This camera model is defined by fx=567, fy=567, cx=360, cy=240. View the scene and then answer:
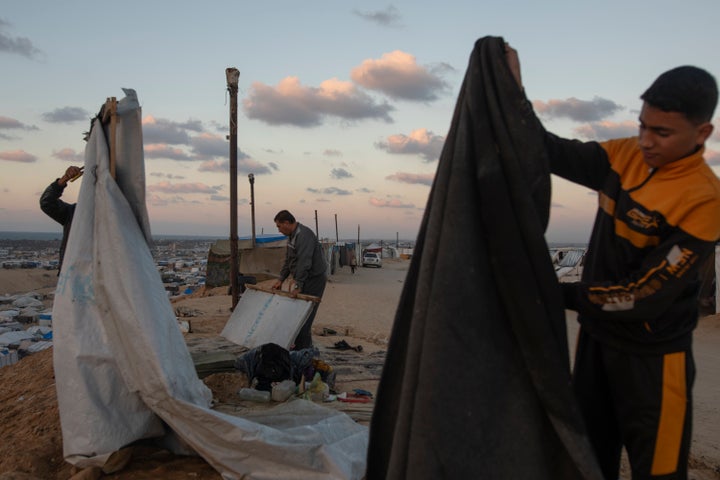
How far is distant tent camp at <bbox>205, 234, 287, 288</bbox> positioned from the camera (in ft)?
71.7

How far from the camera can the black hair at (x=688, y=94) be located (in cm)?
162

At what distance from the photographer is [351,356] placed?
8.27 metres

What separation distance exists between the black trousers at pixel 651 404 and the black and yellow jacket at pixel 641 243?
0.05m

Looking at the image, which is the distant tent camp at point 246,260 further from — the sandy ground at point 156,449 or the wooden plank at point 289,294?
the wooden plank at point 289,294

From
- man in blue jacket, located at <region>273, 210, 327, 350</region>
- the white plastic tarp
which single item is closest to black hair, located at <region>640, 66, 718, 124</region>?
the white plastic tarp

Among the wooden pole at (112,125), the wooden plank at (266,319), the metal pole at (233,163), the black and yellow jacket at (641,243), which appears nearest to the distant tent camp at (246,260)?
the metal pole at (233,163)

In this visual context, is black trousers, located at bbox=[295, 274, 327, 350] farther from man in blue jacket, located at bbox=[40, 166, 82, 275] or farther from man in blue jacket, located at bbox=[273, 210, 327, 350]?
man in blue jacket, located at bbox=[40, 166, 82, 275]

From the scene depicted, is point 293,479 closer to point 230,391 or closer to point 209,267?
point 230,391

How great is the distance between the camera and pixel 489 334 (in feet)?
5.05

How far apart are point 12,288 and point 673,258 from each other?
3735cm

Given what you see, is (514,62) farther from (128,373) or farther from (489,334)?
(128,373)

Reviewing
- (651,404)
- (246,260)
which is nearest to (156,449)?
(651,404)

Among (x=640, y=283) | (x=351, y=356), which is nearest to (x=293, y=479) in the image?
(x=640, y=283)

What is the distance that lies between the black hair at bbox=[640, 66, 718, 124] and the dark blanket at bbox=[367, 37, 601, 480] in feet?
1.33
